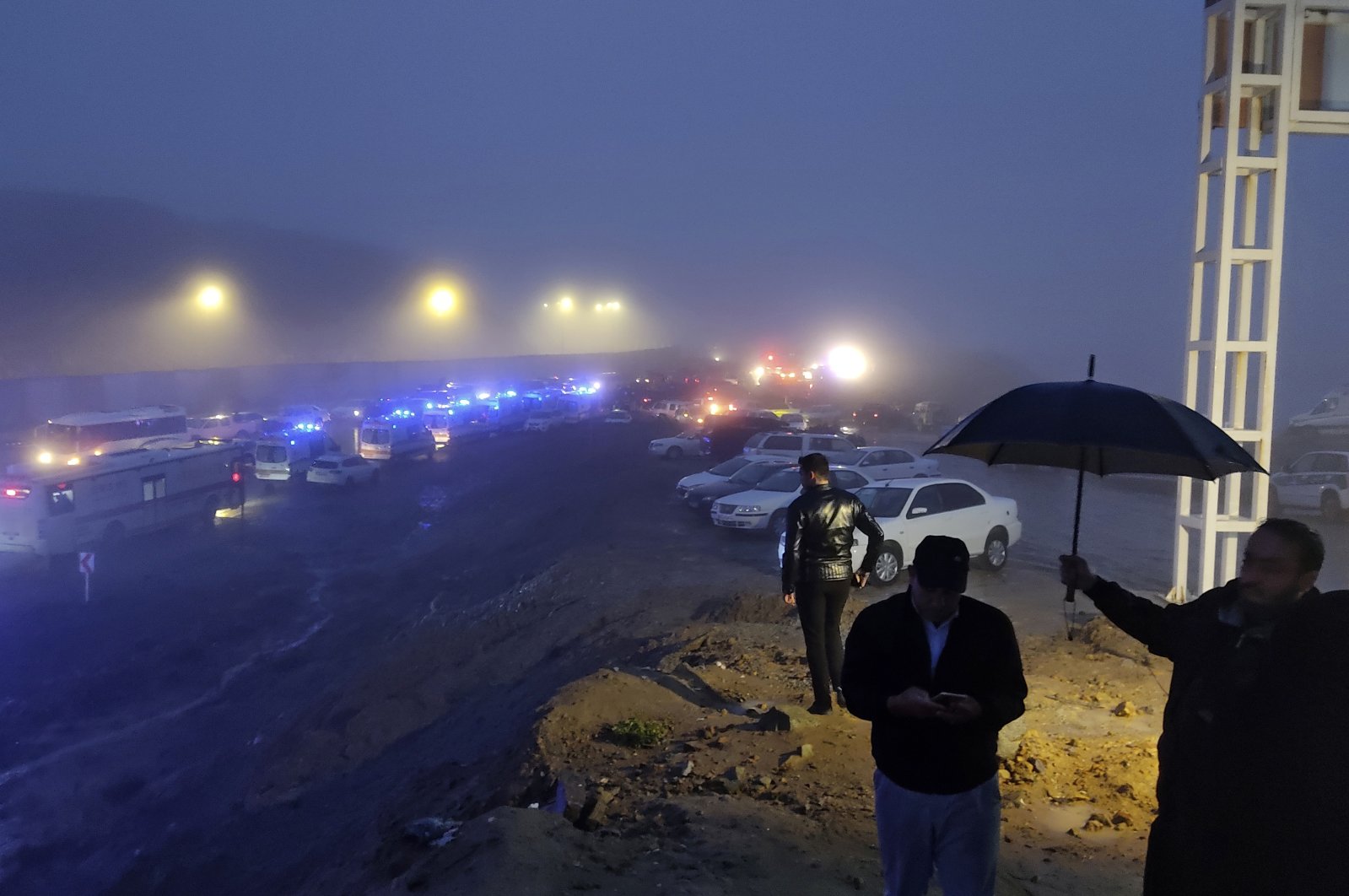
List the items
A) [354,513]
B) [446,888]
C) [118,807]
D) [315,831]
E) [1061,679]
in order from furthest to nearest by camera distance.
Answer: [354,513] → [118,807] → [315,831] → [1061,679] → [446,888]

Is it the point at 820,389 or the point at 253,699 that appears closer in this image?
the point at 253,699

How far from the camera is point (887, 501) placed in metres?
14.9

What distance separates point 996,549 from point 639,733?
10.4m

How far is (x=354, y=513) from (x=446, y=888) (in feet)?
84.0

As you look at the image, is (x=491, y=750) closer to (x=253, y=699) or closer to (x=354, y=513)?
(x=253, y=699)

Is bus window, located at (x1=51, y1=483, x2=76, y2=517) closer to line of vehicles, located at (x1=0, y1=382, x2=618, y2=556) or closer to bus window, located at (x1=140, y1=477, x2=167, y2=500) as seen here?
line of vehicles, located at (x1=0, y1=382, x2=618, y2=556)

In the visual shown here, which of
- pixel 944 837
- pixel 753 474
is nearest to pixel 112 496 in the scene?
pixel 753 474

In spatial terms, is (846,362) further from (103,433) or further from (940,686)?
(940,686)

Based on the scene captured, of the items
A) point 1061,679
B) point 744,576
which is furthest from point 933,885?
point 744,576

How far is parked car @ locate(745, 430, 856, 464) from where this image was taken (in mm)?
24391

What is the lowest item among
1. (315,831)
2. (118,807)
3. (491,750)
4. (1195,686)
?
(118,807)

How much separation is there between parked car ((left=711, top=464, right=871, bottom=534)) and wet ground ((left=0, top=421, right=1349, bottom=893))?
460mm

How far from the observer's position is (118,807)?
12383mm

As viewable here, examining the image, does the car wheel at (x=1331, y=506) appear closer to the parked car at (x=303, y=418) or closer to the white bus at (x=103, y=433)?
the white bus at (x=103, y=433)
